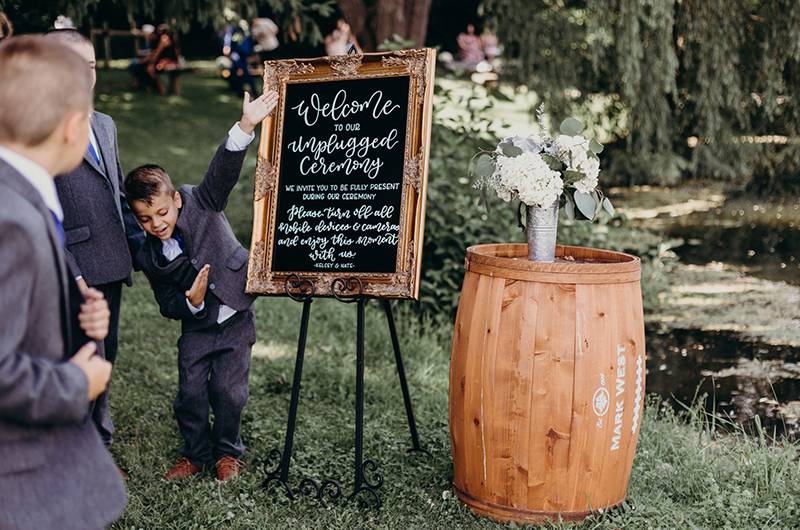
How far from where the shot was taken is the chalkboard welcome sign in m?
3.76

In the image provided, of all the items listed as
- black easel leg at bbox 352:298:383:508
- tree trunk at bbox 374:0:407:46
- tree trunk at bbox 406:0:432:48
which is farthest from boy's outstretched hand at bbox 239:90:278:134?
tree trunk at bbox 406:0:432:48

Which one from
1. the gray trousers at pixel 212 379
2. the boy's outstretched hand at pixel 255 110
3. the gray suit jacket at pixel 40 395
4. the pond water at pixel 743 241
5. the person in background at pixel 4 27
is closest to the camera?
the gray suit jacket at pixel 40 395

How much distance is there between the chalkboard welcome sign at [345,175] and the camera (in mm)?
3758

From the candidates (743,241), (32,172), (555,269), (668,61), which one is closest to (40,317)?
(32,172)

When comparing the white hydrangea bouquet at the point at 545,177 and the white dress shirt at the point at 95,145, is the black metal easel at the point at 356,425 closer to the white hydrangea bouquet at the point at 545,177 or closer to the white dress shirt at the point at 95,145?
the white hydrangea bouquet at the point at 545,177

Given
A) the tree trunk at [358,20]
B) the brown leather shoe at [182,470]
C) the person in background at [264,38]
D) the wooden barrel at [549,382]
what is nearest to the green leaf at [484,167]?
the wooden barrel at [549,382]

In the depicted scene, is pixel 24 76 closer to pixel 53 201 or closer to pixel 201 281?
pixel 53 201

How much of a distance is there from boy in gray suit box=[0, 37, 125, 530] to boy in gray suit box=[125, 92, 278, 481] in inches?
65.2

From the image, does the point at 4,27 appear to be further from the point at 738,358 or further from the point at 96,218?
the point at 738,358

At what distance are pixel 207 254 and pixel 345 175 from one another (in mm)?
681

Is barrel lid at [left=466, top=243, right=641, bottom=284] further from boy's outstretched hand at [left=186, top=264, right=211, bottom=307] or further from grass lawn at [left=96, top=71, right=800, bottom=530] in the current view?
boy's outstretched hand at [left=186, top=264, right=211, bottom=307]

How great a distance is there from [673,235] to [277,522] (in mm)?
7806

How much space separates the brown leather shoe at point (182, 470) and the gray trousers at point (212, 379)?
0.08 ft

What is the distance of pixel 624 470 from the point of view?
3.71 m
